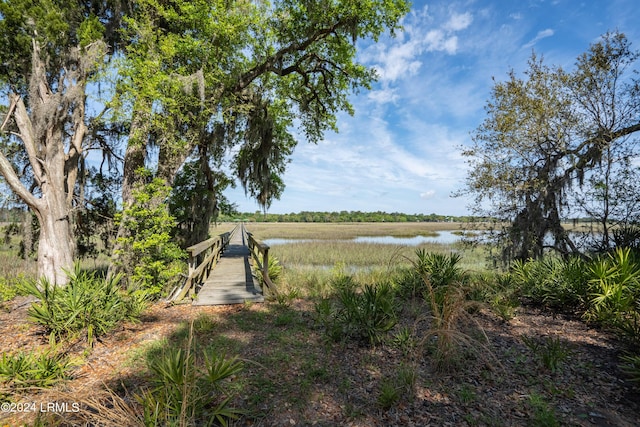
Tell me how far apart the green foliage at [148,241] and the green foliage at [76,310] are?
79.5 inches

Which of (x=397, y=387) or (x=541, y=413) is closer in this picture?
(x=541, y=413)

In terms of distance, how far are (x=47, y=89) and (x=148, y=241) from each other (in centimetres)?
491

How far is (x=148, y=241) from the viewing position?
6.82m

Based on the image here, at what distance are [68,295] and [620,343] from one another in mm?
8612

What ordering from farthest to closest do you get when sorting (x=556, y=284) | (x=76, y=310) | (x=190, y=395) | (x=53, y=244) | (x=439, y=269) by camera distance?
(x=53, y=244)
(x=439, y=269)
(x=556, y=284)
(x=76, y=310)
(x=190, y=395)

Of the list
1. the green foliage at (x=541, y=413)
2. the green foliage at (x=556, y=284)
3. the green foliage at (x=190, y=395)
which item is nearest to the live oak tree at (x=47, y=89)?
the green foliage at (x=190, y=395)

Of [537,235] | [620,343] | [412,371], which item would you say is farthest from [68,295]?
[537,235]

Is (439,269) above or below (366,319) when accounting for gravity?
above

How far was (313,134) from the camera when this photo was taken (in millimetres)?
13000

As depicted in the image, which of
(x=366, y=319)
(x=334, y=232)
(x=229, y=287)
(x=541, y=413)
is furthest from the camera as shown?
(x=334, y=232)

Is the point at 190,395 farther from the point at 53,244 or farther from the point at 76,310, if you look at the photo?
the point at 53,244

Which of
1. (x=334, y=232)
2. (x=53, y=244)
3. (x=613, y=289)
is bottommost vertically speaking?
(x=334, y=232)

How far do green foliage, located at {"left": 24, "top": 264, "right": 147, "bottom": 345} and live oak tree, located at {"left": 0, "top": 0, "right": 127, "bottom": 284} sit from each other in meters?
3.26

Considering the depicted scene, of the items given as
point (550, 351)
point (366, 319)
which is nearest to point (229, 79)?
point (366, 319)
